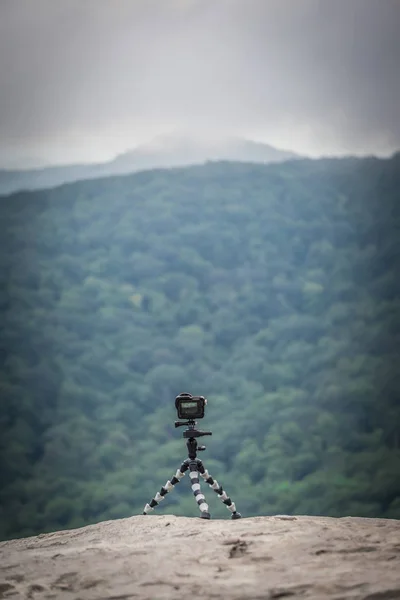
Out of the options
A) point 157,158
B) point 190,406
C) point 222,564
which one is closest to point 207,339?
point 157,158

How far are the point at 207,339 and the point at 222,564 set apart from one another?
300 inches

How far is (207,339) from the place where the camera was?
34.9ft

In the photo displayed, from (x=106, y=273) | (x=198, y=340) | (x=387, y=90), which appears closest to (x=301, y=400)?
(x=198, y=340)

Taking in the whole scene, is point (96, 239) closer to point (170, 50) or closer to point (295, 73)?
point (170, 50)

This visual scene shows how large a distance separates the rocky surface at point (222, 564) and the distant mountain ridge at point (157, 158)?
7.53 meters

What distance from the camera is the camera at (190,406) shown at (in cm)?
477

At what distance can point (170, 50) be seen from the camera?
1034 cm

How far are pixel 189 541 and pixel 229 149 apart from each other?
793 cm

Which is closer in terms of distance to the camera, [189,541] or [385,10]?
[189,541]

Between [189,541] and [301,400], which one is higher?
[301,400]

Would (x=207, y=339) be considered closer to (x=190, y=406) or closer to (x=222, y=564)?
(x=190, y=406)

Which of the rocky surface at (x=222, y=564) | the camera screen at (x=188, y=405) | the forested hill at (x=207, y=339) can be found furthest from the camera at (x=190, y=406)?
the forested hill at (x=207, y=339)

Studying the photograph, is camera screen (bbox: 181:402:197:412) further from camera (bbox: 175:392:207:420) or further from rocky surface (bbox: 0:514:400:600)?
rocky surface (bbox: 0:514:400:600)

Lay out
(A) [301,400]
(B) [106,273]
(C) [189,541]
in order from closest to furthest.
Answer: (C) [189,541] < (A) [301,400] < (B) [106,273]
